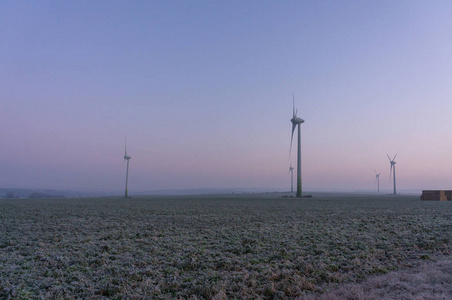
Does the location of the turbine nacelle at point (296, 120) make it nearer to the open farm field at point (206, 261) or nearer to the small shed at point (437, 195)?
the small shed at point (437, 195)

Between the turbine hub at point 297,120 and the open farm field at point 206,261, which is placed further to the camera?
the turbine hub at point 297,120

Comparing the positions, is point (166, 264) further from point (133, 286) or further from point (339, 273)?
point (339, 273)

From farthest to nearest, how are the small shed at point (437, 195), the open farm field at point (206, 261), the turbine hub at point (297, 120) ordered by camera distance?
the turbine hub at point (297, 120), the small shed at point (437, 195), the open farm field at point (206, 261)

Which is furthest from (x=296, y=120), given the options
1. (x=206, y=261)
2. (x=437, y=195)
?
(x=206, y=261)

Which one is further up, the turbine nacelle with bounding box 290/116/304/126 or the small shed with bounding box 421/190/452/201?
the turbine nacelle with bounding box 290/116/304/126

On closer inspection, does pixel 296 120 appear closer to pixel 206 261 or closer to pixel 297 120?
pixel 297 120

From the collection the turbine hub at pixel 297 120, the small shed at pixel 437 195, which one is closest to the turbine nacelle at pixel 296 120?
the turbine hub at pixel 297 120

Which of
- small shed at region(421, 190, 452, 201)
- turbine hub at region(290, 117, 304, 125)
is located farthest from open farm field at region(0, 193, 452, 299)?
turbine hub at region(290, 117, 304, 125)

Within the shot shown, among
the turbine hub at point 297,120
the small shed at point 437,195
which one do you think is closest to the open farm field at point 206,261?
the small shed at point 437,195

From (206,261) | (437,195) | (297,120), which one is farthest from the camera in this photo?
(297,120)

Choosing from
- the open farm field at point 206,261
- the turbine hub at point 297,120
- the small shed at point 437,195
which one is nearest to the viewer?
the open farm field at point 206,261

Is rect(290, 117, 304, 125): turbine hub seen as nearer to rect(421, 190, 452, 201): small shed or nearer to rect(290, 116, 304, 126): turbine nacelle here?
rect(290, 116, 304, 126): turbine nacelle

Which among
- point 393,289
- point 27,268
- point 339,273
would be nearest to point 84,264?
point 27,268

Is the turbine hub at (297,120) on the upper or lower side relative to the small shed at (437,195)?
upper
